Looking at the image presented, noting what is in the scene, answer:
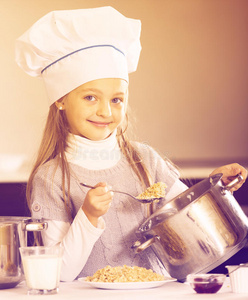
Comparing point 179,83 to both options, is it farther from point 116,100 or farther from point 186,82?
point 116,100

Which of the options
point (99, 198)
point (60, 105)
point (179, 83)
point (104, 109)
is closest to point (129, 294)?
point (99, 198)

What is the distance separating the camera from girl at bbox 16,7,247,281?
1418 mm

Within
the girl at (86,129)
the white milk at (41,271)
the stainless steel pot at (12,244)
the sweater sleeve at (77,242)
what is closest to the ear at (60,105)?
the girl at (86,129)

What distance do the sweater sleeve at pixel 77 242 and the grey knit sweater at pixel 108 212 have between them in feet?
0.28

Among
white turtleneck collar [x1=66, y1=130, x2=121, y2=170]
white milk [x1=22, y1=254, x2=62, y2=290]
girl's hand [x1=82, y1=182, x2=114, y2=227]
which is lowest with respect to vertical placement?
white milk [x1=22, y1=254, x2=62, y2=290]

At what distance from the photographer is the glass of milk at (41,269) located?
1063 mm

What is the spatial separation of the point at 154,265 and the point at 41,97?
1901 mm

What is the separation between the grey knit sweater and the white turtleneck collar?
0.07 feet

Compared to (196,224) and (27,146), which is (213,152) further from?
(196,224)

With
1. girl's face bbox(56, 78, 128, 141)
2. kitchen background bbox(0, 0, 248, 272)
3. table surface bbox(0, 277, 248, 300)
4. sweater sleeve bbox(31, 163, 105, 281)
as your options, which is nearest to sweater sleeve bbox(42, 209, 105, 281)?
sweater sleeve bbox(31, 163, 105, 281)

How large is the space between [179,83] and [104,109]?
73.4 inches

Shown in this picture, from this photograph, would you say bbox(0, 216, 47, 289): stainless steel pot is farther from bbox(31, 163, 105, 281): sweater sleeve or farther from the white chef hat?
the white chef hat

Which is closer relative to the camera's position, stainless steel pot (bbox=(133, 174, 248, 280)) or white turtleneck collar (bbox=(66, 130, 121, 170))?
stainless steel pot (bbox=(133, 174, 248, 280))

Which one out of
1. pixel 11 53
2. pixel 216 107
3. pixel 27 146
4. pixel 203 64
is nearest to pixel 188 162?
pixel 216 107
